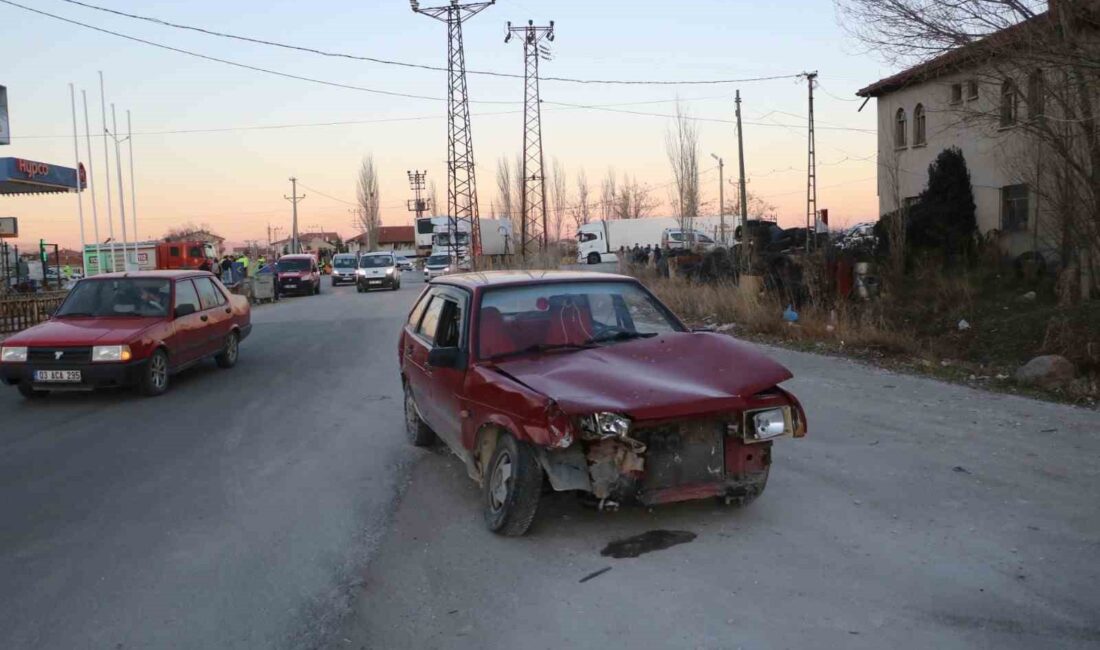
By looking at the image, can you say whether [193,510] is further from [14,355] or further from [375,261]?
[375,261]

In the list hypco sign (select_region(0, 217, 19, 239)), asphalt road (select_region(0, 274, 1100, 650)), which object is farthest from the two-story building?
hypco sign (select_region(0, 217, 19, 239))

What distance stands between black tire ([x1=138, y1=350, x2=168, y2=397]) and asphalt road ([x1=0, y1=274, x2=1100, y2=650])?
6.05 ft

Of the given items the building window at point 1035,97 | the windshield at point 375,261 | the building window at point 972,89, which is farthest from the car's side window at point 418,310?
the windshield at point 375,261

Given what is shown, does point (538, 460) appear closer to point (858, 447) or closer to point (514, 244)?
point (858, 447)

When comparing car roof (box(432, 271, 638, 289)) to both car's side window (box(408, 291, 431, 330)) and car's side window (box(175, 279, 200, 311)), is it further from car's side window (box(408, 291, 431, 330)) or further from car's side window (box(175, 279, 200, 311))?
car's side window (box(175, 279, 200, 311))

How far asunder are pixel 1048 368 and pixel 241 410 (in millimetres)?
8934

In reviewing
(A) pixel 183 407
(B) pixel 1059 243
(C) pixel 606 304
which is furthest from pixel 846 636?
(B) pixel 1059 243

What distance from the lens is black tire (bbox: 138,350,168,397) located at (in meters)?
10.1

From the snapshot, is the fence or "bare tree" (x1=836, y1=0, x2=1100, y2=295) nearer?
"bare tree" (x1=836, y1=0, x2=1100, y2=295)

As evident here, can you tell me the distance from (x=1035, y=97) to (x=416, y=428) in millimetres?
10086

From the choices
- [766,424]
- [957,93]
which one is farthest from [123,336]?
[957,93]

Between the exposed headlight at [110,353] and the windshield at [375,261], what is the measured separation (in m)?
29.1

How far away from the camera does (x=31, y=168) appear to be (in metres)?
23.7

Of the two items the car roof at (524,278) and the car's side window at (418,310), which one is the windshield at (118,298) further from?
the car roof at (524,278)
